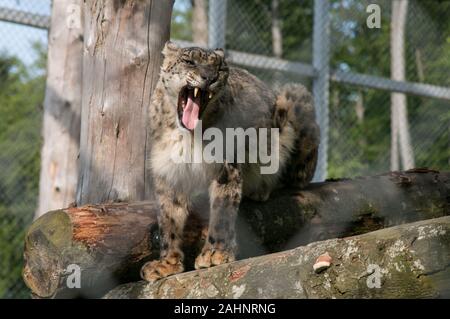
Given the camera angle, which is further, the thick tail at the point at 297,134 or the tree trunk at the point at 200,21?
the tree trunk at the point at 200,21

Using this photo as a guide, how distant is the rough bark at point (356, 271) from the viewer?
3033 millimetres

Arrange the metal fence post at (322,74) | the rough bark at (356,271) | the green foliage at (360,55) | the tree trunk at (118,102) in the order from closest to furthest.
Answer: the rough bark at (356,271)
the tree trunk at (118,102)
the metal fence post at (322,74)
the green foliage at (360,55)

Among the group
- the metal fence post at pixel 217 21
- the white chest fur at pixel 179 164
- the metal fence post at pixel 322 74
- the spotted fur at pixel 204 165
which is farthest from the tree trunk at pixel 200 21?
the white chest fur at pixel 179 164

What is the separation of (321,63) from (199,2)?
2602mm

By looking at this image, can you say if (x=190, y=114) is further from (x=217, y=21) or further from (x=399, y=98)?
(x=399, y=98)

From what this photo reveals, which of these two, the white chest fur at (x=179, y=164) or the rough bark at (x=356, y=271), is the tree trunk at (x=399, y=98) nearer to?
the white chest fur at (x=179, y=164)

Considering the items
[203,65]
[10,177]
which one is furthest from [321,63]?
[10,177]

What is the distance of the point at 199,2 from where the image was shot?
911cm

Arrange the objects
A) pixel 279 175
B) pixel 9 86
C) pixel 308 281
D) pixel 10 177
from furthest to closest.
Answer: pixel 9 86
pixel 10 177
pixel 279 175
pixel 308 281

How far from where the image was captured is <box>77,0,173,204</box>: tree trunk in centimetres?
A: 472

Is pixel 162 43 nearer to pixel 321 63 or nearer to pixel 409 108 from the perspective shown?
pixel 321 63

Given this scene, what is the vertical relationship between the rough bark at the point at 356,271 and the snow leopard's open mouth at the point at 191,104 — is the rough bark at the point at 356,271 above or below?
below

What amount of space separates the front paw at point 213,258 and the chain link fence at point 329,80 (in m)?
2.59

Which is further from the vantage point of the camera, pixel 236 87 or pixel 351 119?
pixel 351 119
